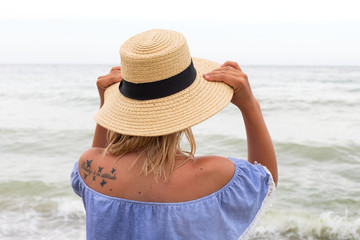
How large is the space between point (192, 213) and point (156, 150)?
0.25 m

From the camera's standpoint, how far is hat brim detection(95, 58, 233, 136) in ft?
4.56

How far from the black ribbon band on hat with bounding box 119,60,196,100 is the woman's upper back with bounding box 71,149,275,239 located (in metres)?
0.26

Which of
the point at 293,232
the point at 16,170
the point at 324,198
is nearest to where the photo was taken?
the point at 293,232

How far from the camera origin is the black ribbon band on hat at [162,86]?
4.70 feet

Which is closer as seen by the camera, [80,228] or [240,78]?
[240,78]

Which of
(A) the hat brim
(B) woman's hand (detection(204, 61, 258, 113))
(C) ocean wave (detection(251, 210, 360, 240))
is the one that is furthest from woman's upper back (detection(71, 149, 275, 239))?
(C) ocean wave (detection(251, 210, 360, 240))

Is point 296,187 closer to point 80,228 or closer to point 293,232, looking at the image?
point 293,232

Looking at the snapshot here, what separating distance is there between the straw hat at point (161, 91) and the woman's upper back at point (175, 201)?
151 mm

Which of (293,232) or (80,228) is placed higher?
(293,232)

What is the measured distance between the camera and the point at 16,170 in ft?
19.3

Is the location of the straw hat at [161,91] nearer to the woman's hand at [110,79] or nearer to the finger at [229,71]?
the finger at [229,71]

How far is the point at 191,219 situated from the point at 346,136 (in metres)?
A: 6.95

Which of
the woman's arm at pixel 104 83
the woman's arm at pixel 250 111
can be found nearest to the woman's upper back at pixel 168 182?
the woman's arm at pixel 250 111

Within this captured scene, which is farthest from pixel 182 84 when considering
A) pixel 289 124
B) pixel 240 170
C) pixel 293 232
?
pixel 289 124
